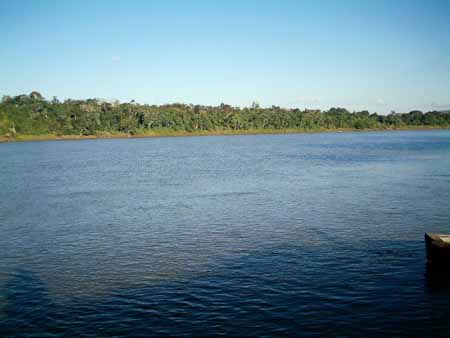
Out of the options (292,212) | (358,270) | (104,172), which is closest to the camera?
(358,270)

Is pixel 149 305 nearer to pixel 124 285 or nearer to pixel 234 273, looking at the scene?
pixel 124 285

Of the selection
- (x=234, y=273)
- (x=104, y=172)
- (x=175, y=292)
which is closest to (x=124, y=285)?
(x=175, y=292)

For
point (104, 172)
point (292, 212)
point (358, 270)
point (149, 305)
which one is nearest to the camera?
point (149, 305)

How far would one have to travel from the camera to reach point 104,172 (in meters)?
75.3

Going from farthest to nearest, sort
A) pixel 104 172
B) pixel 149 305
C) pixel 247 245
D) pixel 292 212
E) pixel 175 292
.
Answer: pixel 104 172
pixel 292 212
pixel 247 245
pixel 175 292
pixel 149 305

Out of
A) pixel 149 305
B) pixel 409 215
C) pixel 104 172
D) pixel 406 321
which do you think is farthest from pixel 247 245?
pixel 104 172

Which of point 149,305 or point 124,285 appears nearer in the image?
point 149,305

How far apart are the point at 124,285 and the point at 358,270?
12116 millimetres

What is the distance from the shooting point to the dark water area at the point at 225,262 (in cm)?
1862

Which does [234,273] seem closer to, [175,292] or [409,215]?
[175,292]

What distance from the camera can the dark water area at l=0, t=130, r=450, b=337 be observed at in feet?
61.1

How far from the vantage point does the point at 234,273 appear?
952 inches

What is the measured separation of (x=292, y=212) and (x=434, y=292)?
18.6 m

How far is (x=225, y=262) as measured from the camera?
85.5ft
